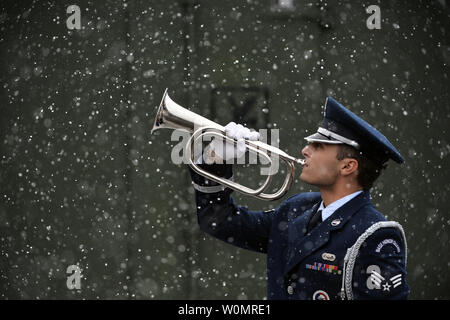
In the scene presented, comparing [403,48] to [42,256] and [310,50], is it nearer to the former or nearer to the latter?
[310,50]

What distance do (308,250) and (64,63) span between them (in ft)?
10.3

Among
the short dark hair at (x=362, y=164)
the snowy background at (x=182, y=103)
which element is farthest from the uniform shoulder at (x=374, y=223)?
the snowy background at (x=182, y=103)

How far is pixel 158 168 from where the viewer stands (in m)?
4.52

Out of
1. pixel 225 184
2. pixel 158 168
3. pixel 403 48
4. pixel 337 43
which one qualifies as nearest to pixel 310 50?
pixel 337 43

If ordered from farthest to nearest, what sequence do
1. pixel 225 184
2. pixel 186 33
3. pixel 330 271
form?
pixel 186 33 < pixel 225 184 < pixel 330 271

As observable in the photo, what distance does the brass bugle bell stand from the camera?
2.46 m

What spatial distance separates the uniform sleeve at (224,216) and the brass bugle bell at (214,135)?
5cm

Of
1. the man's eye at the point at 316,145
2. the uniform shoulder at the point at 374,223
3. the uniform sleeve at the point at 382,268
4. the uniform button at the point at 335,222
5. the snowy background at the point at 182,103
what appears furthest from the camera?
the snowy background at the point at 182,103

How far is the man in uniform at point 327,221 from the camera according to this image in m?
2.12

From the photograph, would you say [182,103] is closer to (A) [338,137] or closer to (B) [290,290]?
(A) [338,137]

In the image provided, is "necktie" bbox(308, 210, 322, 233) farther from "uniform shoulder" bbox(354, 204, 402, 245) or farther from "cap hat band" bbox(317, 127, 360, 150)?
"cap hat band" bbox(317, 127, 360, 150)

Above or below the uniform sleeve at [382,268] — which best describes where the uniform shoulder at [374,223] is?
above

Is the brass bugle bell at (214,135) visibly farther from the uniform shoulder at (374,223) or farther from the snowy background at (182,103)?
the snowy background at (182,103)

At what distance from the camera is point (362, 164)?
7.59 ft
